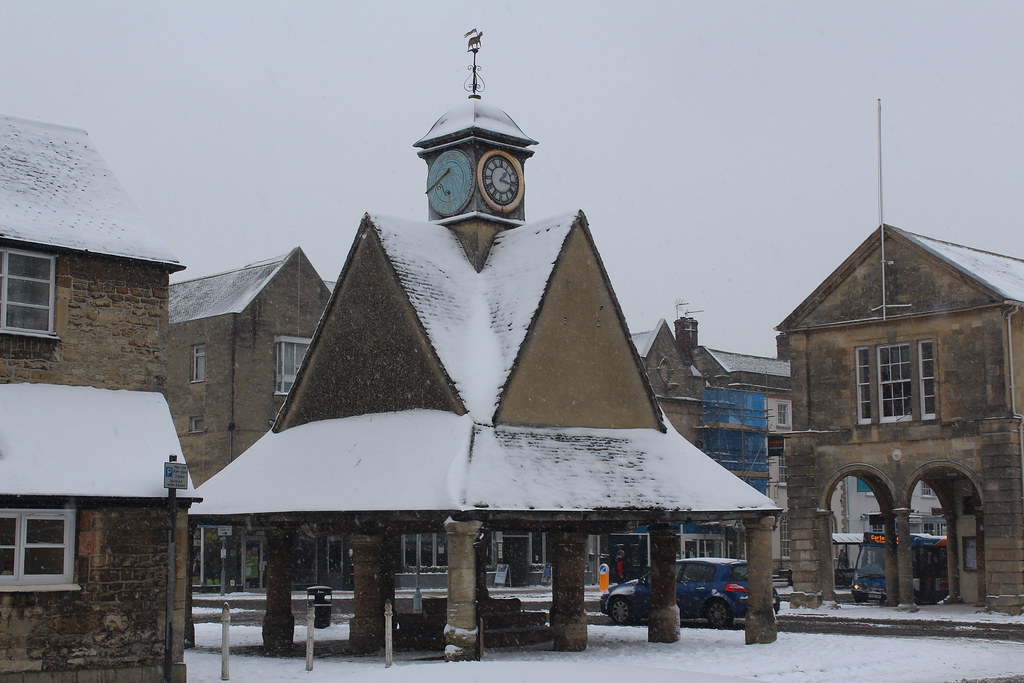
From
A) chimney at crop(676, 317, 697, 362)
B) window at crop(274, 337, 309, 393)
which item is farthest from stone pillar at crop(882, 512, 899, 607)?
chimney at crop(676, 317, 697, 362)

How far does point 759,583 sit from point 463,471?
634cm

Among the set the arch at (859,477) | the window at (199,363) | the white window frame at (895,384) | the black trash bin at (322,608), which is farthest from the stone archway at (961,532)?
the window at (199,363)

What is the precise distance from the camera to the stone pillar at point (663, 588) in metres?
24.7

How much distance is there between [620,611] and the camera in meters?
31.2

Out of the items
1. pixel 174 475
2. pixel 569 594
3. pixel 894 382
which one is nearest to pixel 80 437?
pixel 174 475

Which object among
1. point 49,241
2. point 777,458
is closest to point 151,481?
point 49,241

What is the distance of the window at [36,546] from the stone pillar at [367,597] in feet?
21.1

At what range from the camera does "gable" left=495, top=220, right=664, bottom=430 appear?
22.2 meters

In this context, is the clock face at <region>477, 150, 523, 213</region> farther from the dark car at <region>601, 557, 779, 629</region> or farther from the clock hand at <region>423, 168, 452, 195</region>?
the dark car at <region>601, 557, 779, 629</region>

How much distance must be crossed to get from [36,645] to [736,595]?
17.0 meters

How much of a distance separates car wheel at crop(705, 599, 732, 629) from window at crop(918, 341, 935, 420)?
9439 mm

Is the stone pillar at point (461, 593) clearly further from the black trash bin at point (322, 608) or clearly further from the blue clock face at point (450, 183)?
the black trash bin at point (322, 608)

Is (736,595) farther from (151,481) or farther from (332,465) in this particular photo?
(151,481)

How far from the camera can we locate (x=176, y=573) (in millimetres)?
18188
